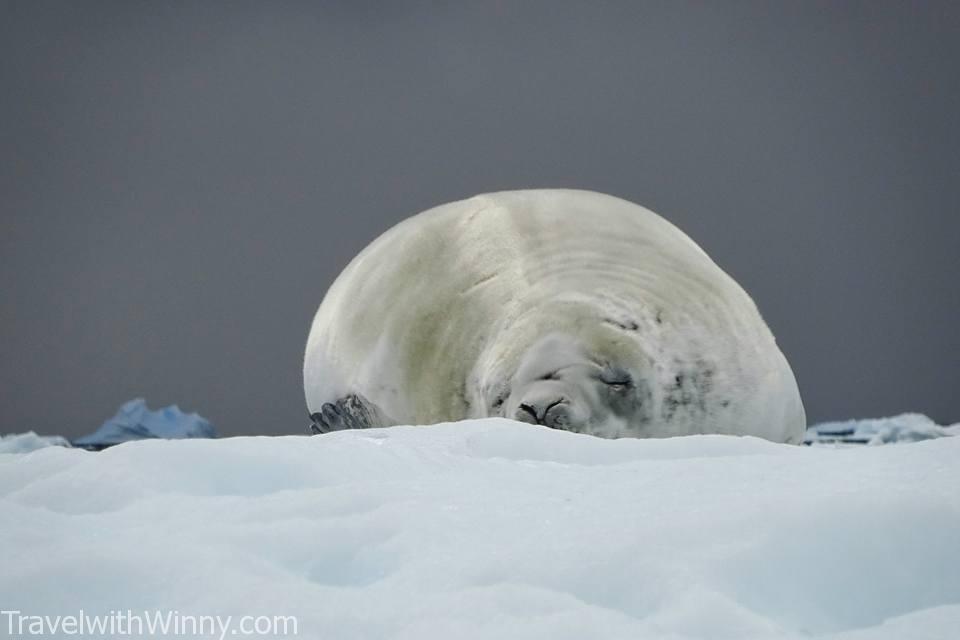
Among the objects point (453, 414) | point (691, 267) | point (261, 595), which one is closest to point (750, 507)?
point (261, 595)

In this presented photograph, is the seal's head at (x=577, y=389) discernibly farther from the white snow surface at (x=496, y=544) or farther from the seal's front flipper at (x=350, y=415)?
the white snow surface at (x=496, y=544)

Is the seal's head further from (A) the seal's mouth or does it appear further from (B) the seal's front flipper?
(B) the seal's front flipper

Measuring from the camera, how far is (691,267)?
2162 millimetres

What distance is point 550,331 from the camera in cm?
187

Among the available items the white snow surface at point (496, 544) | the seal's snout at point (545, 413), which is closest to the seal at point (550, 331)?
the seal's snout at point (545, 413)

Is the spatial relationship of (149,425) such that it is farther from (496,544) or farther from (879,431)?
(496,544)

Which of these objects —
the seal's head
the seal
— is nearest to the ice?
the seal

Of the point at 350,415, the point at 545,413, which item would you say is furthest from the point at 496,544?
the point at 350,415

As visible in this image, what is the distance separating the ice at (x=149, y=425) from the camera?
3.69 metres

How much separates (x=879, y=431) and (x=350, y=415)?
184 cm

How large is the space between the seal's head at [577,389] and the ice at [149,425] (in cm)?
209

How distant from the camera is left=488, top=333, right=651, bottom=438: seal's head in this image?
1.70m

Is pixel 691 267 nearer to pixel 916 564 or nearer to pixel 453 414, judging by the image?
pixel 453 414

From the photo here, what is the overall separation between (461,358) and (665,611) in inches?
57.1
